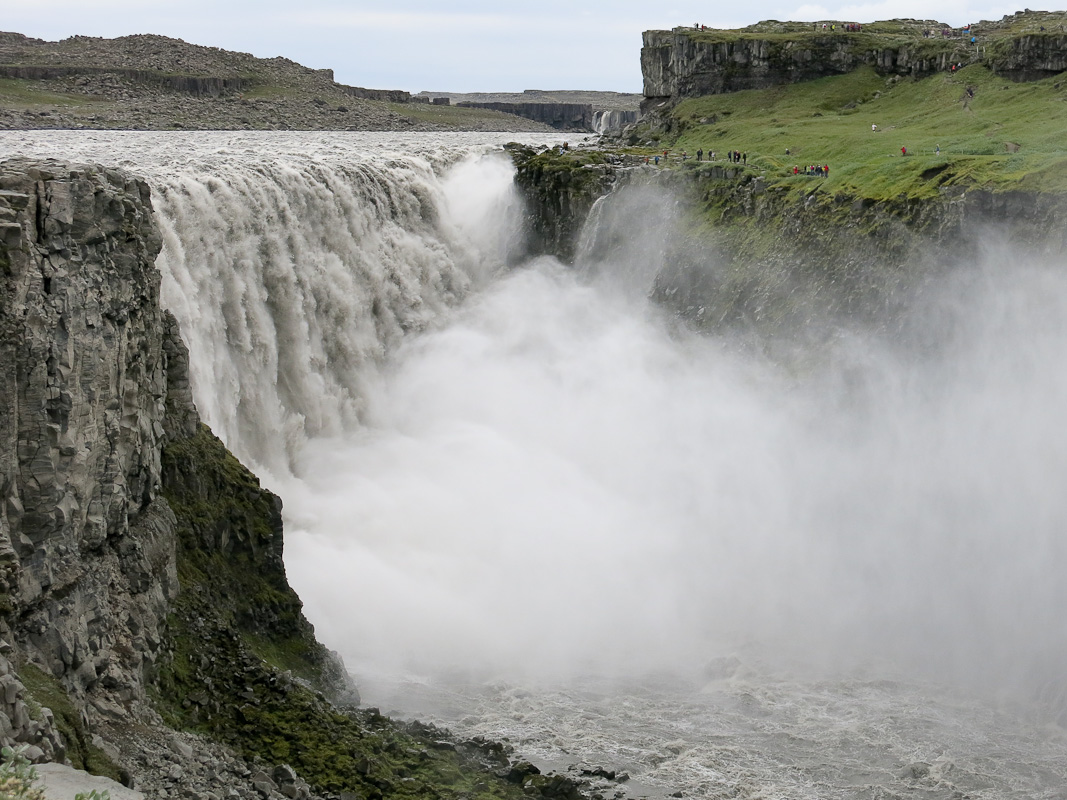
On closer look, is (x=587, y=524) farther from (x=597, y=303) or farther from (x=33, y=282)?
(x=33, y=282)

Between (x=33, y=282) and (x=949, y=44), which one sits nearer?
(x=33, y=282)

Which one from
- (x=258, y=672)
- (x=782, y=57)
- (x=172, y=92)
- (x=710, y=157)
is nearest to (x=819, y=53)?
(x=782, y=57)

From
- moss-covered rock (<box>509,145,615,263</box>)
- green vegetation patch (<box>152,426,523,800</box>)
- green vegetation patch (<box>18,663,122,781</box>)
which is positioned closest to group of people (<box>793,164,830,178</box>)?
moss-covered rock (<box>509,145,615,263</box>)

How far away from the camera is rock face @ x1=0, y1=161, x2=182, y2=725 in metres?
18.7

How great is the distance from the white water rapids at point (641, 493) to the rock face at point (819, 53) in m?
29.4

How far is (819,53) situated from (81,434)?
232 ft

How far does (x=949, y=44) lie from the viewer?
76.1 m

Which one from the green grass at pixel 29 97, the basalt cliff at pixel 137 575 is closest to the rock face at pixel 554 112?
the green grass at pixel 29 97

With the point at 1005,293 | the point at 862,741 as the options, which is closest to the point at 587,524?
the point at 862,741

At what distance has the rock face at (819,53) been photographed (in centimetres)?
7175

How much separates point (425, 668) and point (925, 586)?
576 inches

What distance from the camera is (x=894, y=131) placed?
62.8 meters

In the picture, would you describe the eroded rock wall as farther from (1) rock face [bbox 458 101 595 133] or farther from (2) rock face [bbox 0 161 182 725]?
(1) rock face [bbox 458 101 595 133]

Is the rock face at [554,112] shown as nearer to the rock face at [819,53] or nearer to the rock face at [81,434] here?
the rock face at [819,53]
